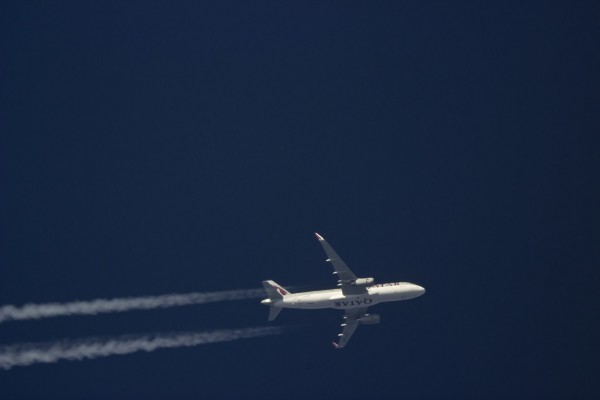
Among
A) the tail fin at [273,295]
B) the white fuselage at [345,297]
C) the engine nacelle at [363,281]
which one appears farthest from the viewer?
the tail fin at [273,295]

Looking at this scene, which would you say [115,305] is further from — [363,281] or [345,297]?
[363,281]

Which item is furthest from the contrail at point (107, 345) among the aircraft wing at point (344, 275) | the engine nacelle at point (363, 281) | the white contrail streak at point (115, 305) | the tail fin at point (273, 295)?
the engine nacelle at point (363, 281)

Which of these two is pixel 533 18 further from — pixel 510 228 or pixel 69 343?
pixel 69 343

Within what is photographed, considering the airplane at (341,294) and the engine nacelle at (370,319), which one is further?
the engine nacelle at (370,319)

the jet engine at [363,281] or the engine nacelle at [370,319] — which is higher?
the jet engine at [363,281]

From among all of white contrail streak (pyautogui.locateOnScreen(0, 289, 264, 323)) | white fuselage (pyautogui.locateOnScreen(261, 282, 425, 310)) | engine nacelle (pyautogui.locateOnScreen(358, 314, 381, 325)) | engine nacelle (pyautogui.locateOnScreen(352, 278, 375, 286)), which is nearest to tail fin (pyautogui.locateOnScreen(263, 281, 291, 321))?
white fuselage (pyautogui.locateOnScreen(261, 282, 425, 310))

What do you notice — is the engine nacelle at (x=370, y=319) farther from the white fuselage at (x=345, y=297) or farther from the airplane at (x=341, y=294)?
the white fuselage at (x=345, y=297)
